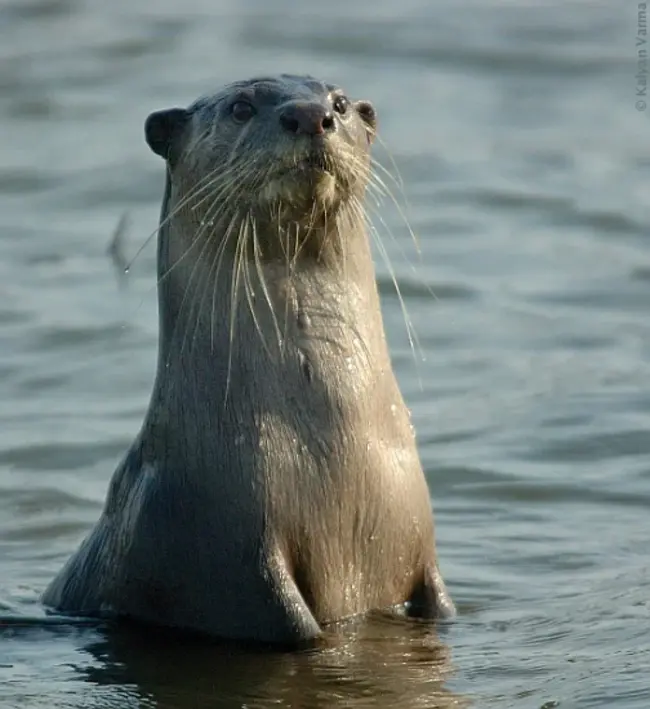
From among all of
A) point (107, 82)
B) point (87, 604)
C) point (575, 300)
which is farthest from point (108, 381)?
point (107, 82)

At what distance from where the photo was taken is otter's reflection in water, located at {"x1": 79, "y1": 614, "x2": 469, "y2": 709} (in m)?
6.60

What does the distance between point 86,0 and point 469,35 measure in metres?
3.74

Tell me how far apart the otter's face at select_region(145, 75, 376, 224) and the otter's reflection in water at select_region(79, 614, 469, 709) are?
52.9 inches

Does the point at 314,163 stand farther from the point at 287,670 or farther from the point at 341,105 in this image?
the point at 287,670

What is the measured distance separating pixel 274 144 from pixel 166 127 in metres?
0.70

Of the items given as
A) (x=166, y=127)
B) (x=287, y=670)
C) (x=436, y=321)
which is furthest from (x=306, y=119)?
(x=436, y=321)

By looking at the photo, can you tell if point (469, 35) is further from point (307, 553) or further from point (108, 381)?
point (307, 553)

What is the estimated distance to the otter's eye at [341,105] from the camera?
7.07m

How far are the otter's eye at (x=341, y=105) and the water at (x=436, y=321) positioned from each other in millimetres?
1631

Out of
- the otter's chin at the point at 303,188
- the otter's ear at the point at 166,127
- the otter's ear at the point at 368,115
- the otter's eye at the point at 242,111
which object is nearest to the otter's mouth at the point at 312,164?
the otter's chin at the point at 303,188

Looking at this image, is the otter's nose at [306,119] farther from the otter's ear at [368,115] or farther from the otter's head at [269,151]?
the otter's ear at [368,115]

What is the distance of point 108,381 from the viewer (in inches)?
438

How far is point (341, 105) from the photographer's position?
280 inches

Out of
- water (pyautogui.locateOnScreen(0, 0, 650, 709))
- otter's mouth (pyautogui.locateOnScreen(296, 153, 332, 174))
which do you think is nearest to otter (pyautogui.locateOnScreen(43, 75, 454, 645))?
otter's mouth (pyautogui.locateOnScreen(296, 153, 332, 174))
